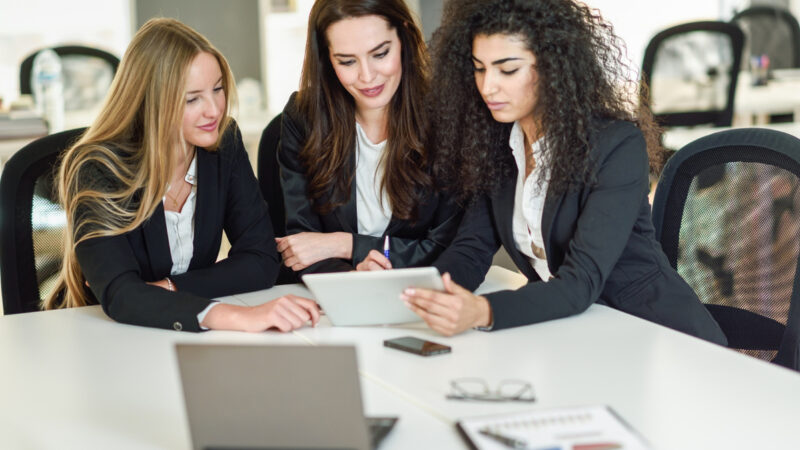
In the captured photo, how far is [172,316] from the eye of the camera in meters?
1.69

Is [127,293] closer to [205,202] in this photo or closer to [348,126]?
[205,202]

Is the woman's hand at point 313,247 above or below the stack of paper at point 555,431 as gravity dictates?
below

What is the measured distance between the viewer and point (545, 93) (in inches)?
72.1

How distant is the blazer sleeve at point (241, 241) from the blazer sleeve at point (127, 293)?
14 centimetres

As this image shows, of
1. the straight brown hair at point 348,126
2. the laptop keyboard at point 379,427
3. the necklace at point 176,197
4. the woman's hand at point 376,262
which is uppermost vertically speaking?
the straight brown hair at point 348,126

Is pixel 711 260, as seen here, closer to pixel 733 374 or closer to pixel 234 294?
pixel 733 374

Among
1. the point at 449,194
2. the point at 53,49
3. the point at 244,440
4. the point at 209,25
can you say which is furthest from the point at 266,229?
the point at 209,25

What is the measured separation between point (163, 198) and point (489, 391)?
3.21 feet

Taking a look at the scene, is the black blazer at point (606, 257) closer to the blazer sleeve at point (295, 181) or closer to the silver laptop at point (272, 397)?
the blazer sleeve at point (295, 181)

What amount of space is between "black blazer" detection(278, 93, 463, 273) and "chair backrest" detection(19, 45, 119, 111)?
2338 mm

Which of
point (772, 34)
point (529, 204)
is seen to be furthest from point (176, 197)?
point (772, 34)

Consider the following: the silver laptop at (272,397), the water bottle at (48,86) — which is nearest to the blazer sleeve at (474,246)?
the silver laptop at (272,397)

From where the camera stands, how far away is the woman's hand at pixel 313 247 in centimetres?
222

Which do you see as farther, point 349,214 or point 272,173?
point 272,173
